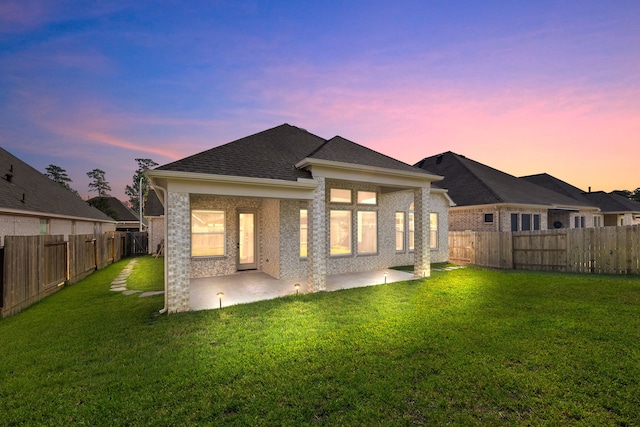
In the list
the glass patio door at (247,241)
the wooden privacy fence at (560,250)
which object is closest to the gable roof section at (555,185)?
the wooden privacy fence at (560,250)

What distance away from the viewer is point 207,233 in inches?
382

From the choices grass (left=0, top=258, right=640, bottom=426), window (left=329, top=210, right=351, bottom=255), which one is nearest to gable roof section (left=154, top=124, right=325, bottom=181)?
window (left=329, top=210, right=351, bottom=255)

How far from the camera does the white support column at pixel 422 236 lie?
31.4ft

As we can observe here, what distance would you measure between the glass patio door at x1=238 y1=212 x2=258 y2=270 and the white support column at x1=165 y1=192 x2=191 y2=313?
3.99 m

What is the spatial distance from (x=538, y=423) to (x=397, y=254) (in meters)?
9.67

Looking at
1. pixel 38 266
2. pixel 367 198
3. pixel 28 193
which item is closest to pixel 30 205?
pixel 28 193

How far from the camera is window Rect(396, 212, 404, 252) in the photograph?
12.2m

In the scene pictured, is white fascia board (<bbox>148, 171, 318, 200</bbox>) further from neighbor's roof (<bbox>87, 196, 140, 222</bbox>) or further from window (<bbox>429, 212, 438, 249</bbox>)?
neighbor's roof (<bbox>87, 196, 140, 222</bbox>)

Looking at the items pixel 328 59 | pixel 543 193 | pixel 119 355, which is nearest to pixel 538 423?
pixel 119 355

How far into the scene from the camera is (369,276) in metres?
9.85

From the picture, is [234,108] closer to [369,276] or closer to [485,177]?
[369,276]

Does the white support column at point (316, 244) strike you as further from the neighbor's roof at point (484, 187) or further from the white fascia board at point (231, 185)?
the neighbor's roof at point (484, 187)

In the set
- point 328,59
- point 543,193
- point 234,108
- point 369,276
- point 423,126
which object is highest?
point 328,59

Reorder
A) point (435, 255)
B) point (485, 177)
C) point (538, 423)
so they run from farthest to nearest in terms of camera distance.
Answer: point (485, 177), point (435, 255), point (538, 423)
